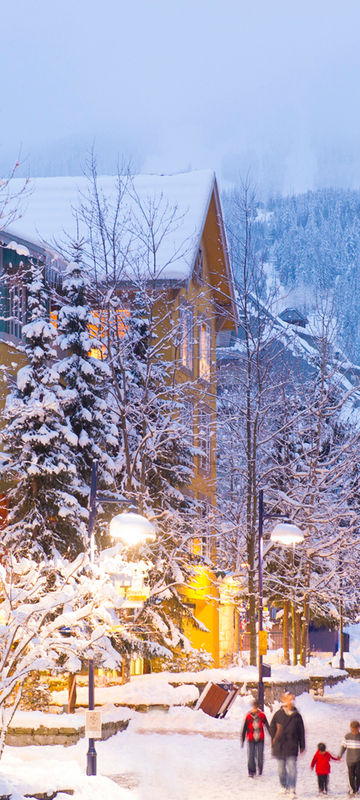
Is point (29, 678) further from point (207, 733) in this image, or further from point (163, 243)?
point (163, 243)

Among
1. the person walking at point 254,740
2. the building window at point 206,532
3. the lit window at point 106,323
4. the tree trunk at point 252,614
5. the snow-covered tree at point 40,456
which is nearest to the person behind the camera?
the person walking at point 254,740

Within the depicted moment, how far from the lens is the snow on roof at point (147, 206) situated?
36469mm

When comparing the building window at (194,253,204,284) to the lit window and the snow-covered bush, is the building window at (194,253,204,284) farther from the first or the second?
the snow-covered bush

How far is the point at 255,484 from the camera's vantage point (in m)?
32.1

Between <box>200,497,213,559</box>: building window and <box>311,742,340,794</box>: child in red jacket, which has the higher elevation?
<box>200,497,213,559</box>: building window

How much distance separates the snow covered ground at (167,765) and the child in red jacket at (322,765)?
0.89 feet

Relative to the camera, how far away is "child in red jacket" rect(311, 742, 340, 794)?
55.9 feet

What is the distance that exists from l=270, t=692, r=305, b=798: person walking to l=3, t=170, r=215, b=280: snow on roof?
1984 cm

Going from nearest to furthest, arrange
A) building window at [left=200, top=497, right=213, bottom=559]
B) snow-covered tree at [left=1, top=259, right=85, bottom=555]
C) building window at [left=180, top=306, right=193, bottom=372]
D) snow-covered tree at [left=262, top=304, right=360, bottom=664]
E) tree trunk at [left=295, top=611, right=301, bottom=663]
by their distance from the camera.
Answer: snow-covered tree at [left=1, top=259, right=85, bottom=555] → snow-covered tree at [left=262, top=304, right=360, bottom=664] → building window at [left=200, top=497, right=213, bottom=559] → building window at [left=180, top=306, right=193, bottom=372] → tree trunk at [left=295, top=611, right=301, bottom=663]

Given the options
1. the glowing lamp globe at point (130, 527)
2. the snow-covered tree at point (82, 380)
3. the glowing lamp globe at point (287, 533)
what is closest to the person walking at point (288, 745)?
the glowing lamp globe at point (130, 527)

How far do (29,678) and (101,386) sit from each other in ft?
30.8

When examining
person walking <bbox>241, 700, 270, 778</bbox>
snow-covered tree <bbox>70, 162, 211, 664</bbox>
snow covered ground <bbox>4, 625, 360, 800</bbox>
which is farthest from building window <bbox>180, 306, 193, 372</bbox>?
person walking <bbox>241, 700, 270, 778</bbox>

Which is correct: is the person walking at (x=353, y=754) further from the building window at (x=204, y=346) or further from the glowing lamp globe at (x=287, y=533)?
the building window at (x=204, y=346)

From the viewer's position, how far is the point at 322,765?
17.2 metres
